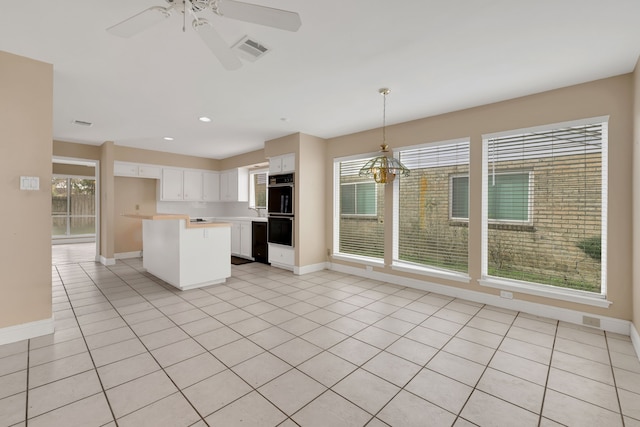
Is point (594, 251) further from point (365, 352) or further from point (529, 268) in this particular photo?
point (365, 352)

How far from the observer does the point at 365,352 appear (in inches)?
94.7

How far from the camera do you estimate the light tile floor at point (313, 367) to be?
5.54 ft

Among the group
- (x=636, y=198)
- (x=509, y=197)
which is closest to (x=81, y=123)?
(x=509, y=197)

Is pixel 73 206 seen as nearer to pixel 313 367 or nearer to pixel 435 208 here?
pixel 313 367

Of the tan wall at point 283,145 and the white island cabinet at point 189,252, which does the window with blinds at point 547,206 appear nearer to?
the tan wall at point 283,145

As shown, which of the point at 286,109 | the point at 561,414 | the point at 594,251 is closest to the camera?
the point at 561,414

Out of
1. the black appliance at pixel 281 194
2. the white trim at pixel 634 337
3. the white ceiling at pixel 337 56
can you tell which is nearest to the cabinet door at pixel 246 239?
the black appliance at pixel 281 194

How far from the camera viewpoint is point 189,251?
411 cm

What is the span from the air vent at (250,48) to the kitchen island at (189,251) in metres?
2.50

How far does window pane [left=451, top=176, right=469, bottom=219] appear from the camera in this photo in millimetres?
3814

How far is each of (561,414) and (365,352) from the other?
4.25 ft

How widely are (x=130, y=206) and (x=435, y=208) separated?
6.96m

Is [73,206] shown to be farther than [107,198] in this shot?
Yes

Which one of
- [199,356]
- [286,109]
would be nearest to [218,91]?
[286,109]
